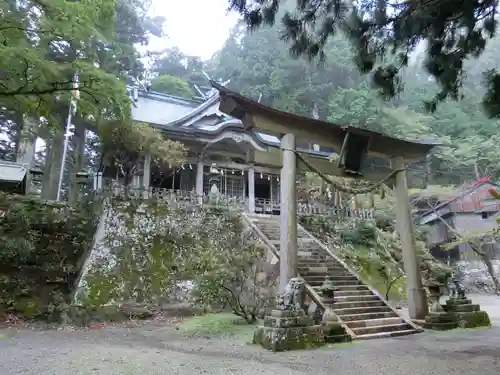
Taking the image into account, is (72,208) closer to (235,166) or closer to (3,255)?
(3,255)

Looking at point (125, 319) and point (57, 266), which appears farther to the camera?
point (57, 266)

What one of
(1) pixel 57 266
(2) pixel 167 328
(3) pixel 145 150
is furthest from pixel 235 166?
(2) pixel 167 328

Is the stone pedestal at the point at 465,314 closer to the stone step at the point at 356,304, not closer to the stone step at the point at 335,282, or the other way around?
the stone step at the point at 356,304

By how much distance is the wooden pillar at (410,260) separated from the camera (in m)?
8.24

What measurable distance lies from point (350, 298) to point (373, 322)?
3.09ft

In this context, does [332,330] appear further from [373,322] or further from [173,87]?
[173,87]

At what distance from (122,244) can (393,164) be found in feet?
25.8

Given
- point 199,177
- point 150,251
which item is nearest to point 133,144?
point 199,177

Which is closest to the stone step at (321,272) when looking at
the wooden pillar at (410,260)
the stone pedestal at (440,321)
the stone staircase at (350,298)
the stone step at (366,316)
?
the stone staircase at (350,298)

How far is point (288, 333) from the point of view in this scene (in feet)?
19.6

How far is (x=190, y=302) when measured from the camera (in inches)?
402

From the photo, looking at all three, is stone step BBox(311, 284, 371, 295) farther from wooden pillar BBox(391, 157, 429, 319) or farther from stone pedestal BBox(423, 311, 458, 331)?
stone pedestal BBox(423, 311, 458, 331)

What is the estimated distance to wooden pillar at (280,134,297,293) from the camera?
22.5 ft

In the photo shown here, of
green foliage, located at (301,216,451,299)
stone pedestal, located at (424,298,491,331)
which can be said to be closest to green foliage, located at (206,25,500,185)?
green foliage, located at (301,216,451,299)
